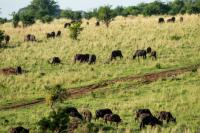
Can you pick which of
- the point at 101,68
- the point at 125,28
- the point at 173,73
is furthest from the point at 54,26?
the point at 173,73

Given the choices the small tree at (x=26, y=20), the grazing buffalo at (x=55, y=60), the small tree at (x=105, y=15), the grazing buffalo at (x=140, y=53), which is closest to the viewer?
the grazing buffalo at (x=140, y=53)

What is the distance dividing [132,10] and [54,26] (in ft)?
66.1

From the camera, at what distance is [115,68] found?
31.5 metres

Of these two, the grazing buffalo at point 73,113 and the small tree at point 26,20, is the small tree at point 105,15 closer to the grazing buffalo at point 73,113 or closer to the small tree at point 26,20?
the small tree at point 26,20

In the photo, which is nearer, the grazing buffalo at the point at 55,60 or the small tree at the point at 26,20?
the grazing buffalo at the point at 55,60

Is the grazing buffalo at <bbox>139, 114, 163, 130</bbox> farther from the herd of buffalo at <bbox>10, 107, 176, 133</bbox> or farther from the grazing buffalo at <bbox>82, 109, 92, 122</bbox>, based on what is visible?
the grazing buffalo at <bbox>82, 109, 92, 122</bbox>

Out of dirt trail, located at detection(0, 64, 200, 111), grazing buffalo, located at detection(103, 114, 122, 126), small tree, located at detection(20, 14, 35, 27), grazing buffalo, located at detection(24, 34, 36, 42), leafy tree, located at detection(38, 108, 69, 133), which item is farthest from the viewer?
small tree, located at detection(20, 14, 35, 27)

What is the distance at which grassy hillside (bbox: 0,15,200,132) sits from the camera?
21766mm

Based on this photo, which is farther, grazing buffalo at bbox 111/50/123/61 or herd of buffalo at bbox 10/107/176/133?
grazing buffalo at bbox 111/50/123/61

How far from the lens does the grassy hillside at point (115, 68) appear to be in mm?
21766

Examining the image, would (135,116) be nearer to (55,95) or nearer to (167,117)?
(167,117)

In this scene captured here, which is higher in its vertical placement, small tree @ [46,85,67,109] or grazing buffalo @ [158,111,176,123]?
small tree @ [46,85,67,109]

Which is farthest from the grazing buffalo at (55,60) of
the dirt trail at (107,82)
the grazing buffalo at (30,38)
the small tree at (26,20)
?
the small tree at (26,20)

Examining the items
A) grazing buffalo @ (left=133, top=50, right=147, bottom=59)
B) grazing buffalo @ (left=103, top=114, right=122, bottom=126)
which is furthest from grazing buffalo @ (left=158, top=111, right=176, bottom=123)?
grazing buffalo @ (left=133, top=50, right=147, bottom=59)
